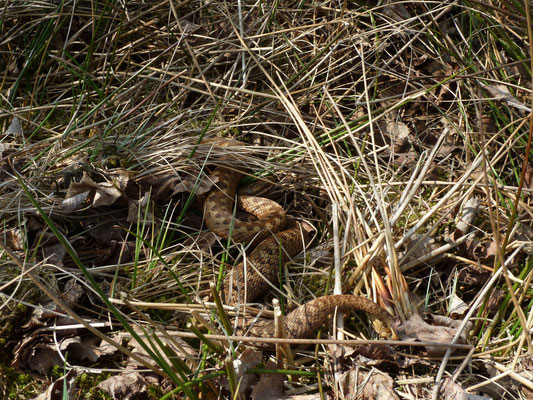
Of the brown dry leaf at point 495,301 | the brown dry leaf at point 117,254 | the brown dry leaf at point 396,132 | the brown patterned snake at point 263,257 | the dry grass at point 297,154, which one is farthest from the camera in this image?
the brown dry leaf at point 396,132

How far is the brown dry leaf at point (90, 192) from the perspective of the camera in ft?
12.9

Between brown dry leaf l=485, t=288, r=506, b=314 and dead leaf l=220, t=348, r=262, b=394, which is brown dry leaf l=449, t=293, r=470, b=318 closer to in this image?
brown dry leaf l=485, t=288, r=506, b=314

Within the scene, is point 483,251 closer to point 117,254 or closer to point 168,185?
point 168,185

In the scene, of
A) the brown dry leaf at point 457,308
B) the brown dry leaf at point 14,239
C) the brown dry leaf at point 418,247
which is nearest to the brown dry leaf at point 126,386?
the brown dry leaf at point 14,239

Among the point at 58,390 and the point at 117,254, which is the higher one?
the point at 117,254

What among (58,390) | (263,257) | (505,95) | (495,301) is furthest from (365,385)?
(505,95)

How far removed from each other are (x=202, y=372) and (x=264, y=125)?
97.5 inches

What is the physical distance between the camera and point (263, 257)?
3.91 m

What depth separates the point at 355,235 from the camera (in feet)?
12.3

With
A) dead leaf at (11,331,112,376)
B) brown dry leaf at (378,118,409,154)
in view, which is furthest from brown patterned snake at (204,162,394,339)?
brown dry leaf at (378,118,409,154)

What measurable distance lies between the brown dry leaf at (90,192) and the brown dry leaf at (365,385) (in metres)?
2.03

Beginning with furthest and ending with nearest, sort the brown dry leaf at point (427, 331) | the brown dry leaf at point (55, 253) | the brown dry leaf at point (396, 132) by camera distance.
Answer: the brown dry leaf at point (396, 132) → the brown dry leaf at point (55, 253) → the brown dry leaf at point (427, 331)

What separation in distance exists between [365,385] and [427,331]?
49cm

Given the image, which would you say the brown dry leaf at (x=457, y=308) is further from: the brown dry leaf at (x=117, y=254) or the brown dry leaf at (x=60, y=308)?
the brown dry leaf at (x=60, y=308)
